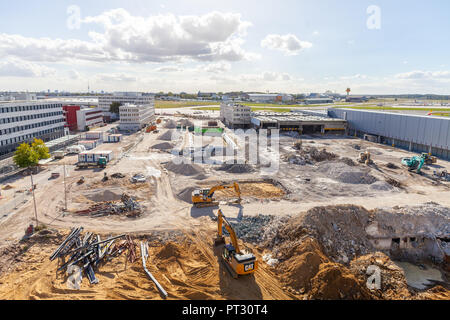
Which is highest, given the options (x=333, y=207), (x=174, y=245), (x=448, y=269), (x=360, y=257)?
(x=333, y=207)

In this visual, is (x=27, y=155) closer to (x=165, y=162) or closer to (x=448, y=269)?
(x=165, y=162)

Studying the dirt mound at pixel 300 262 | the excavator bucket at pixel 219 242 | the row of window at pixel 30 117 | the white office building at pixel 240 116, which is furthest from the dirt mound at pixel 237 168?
the white office building at pixel 240 116

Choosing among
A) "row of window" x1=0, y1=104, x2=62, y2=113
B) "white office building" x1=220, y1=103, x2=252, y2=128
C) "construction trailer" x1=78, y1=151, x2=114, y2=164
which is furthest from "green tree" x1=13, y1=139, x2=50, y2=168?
"white office building" x1=220, y1=103, x2=252, y2=128

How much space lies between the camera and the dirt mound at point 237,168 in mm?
40088

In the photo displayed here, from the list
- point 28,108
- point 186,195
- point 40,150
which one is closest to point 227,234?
point 186,195

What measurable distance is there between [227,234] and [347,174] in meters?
21.7

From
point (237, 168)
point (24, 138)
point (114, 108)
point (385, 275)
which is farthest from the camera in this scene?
point (114, 108)

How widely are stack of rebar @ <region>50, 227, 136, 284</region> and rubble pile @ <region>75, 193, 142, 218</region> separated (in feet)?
13.9

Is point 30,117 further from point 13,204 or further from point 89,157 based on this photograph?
point 13,204

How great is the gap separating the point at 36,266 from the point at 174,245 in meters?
9.18

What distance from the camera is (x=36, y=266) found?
18.4 metres

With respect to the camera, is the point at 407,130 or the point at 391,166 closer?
the point at 391,166

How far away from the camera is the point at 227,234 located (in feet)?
75.6

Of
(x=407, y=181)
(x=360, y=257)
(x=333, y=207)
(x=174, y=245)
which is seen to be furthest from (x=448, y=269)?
(x=174, y=245)
